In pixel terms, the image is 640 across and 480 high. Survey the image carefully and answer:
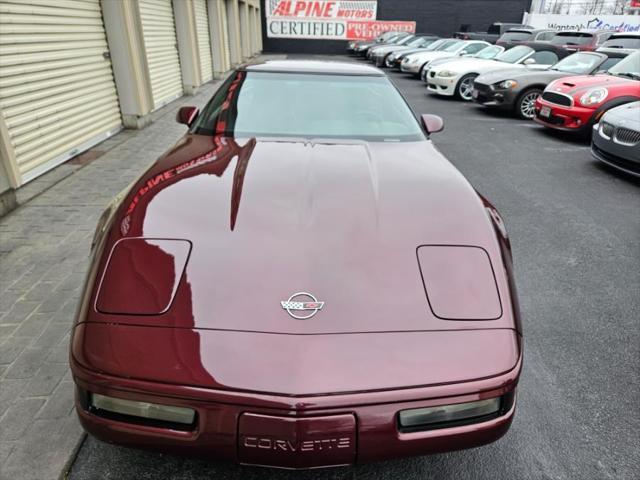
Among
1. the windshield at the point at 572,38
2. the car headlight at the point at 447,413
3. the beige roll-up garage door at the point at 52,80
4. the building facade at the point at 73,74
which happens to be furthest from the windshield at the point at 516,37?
the car headlight at the point at 447,413

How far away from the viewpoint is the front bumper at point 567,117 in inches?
278

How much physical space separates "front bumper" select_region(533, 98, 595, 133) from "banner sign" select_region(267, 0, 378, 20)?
979 inches

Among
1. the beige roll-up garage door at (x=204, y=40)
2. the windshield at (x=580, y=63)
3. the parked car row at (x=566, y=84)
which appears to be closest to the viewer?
the parked car row at (x=566, y=84)

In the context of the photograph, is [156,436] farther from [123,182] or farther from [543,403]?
[123,182]

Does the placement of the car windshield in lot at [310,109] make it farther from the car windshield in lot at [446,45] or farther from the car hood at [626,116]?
the car windshield in lot at [446,45]

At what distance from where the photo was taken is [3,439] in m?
1.87

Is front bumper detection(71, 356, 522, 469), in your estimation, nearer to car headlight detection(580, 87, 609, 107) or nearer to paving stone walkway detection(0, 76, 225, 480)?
paving stone walkway detection(0, 76, 225, 480)

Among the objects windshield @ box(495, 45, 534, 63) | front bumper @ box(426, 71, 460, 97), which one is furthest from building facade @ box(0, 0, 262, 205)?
windshield @ box(495, 45, 534, 63)

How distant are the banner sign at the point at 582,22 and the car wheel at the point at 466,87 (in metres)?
22.1

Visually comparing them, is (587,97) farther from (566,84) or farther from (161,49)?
(161,49)

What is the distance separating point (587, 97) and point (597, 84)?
0.31 metres

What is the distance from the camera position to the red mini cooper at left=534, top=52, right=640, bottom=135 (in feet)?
22.5

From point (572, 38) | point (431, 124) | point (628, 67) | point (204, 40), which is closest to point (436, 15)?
point (572, 38)

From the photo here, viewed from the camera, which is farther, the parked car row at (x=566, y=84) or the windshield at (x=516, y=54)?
the windshield at (x=516, y=54)
